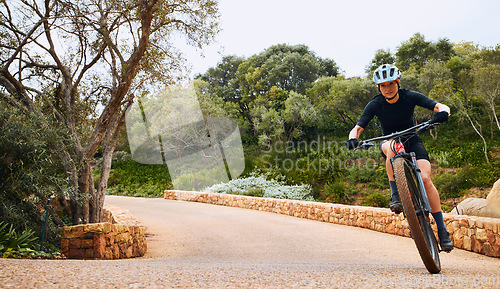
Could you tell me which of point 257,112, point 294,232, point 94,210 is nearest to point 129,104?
point 94,210

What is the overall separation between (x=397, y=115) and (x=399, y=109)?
68mm

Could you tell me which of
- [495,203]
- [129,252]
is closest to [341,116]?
[495,203]

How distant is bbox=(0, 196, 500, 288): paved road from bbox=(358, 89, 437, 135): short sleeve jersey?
1540 mm

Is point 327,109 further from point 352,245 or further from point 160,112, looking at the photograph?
point 352,245

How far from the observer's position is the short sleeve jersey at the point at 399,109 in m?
3.70

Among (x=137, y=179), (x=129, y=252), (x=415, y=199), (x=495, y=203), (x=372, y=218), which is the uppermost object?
(x=415, y=199)

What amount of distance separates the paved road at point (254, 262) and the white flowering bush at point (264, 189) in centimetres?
393

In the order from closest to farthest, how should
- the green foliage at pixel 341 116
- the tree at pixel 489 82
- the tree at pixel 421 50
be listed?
the green foliage at pixel 341 116, the tree at pixel 489 82, the tree at pixel 421 50

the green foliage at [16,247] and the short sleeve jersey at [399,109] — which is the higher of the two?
the short sleeve jersey at [399,109]

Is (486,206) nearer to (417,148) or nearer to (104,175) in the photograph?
(417,148)

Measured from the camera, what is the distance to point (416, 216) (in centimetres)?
309

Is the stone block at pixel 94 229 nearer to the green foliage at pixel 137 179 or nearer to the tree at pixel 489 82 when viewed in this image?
the green foliage at pixel 137 179

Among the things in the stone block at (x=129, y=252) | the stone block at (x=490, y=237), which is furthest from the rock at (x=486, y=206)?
the stone block at (x=129, y=252)

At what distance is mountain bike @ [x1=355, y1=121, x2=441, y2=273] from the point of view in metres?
3.10
